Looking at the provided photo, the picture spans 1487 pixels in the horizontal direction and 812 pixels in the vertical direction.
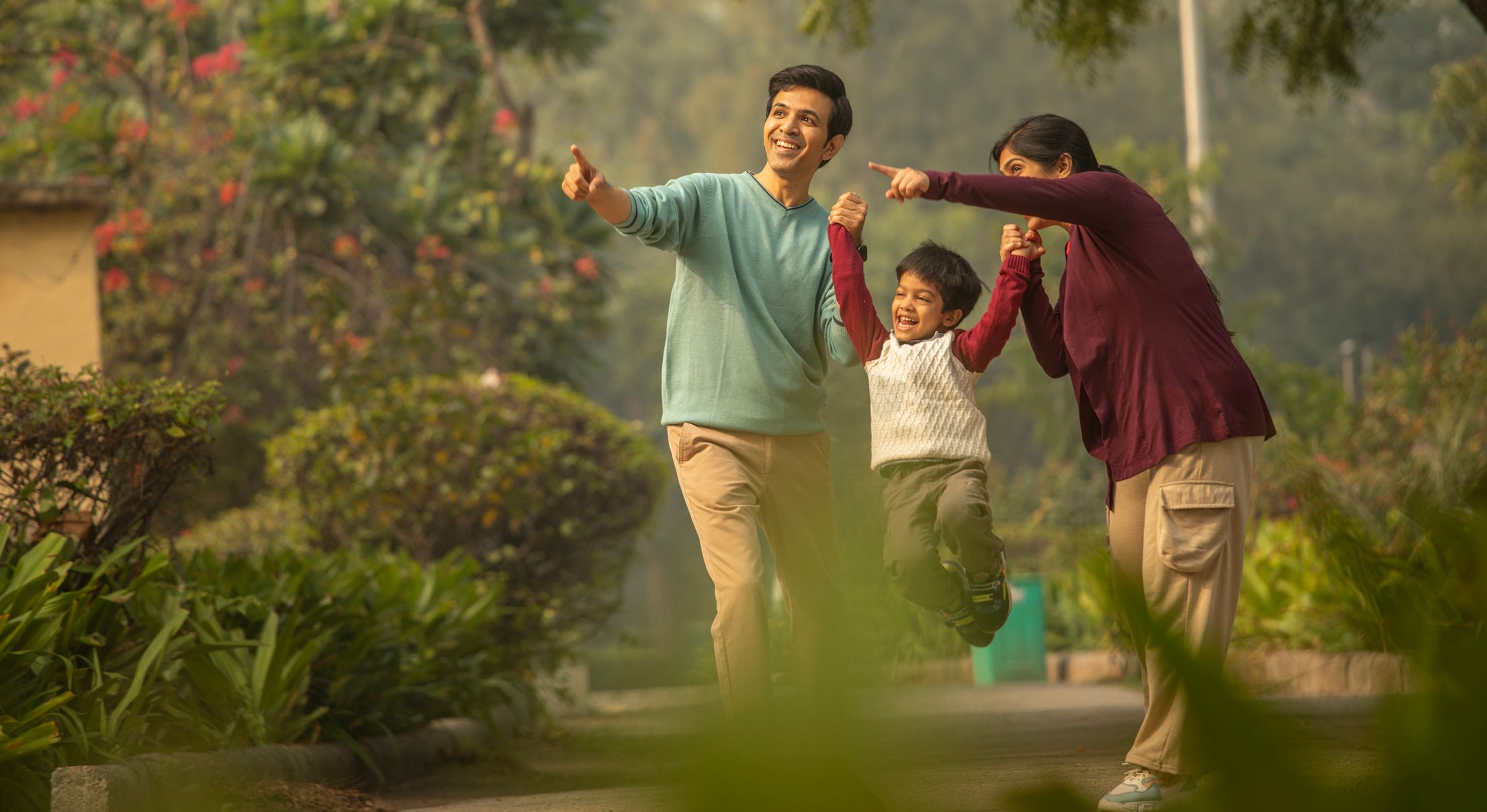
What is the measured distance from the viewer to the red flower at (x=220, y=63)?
1398cm

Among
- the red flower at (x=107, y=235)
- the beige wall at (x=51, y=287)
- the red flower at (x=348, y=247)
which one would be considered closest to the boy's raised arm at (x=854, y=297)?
the beige wall at (x=51, y=287)

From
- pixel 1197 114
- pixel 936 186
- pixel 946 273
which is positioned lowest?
pixel 946 273

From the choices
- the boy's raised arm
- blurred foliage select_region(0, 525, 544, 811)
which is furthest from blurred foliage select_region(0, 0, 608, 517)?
the boy's raised arm

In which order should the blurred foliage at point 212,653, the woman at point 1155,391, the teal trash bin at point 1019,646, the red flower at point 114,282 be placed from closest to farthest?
the woman at point 1155,391
the blurred foliage at point 212,653
the teal trash bin at point 1019,646
the red flower at point 114,282

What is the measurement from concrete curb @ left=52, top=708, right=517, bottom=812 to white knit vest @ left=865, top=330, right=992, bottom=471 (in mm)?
2038

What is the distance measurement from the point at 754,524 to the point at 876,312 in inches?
27.1

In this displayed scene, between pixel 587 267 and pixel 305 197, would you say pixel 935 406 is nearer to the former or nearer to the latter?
pixel 587 267

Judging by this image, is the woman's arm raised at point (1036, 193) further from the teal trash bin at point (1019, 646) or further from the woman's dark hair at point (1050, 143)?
the teal trash bin at point (1019, 646)

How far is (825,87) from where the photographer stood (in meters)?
4.45

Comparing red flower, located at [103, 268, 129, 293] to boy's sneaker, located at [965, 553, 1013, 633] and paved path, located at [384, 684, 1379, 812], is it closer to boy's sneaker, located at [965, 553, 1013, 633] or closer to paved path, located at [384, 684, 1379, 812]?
A: paved path, located at [384, 684, 1379, 812]

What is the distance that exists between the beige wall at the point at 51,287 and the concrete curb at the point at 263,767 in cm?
304

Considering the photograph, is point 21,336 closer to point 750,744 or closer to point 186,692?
point 186,692

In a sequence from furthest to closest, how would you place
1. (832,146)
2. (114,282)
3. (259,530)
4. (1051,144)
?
(114,282) < (259,530) < (832,146) < (1051,144)

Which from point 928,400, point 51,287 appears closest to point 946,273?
point 928,400
